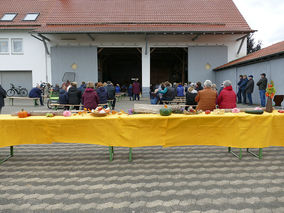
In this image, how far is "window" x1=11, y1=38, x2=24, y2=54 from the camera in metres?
22.1

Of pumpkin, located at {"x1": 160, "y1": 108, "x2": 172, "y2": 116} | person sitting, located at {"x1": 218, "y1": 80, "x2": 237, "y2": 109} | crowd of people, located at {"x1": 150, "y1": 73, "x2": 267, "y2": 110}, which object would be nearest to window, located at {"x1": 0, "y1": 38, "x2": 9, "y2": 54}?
crowd of people, located at {"x1": 150, "y1": 73, "x2": 267, "y2": 110}

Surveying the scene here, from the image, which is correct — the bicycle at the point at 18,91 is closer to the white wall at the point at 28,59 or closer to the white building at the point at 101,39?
the white building at the point at 101,39

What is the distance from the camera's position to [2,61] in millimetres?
22156

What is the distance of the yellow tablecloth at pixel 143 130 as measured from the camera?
4438 millimetres

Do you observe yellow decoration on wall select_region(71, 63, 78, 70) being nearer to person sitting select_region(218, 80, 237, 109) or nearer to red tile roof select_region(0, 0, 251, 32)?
red tile roof select_region(0, 0, 251, 32)

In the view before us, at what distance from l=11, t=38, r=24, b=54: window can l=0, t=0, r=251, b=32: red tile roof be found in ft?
4.52

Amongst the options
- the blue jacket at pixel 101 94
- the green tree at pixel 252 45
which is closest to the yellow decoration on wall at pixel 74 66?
the blue jacket at pixel 101 94

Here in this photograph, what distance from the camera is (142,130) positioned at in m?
4.45

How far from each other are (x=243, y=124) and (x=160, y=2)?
2249cm

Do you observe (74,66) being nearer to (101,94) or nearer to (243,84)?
(101,94)

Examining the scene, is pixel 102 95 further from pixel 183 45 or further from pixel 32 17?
pixel 32 17

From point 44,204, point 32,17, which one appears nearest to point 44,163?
point 44,204

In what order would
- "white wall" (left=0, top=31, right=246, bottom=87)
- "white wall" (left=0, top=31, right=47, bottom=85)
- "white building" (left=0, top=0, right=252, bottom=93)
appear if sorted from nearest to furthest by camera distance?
"white building" (left=0, top=0, right=252, bottom=93) < "white wall" (left=0, top=31, right=246, bottom=87) < "white wall" (left=0, top=31, right=47, bottom=85)

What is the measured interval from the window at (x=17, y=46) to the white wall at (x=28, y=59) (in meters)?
0.29
